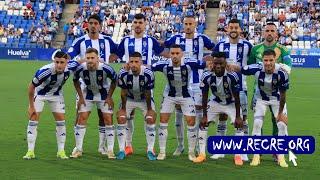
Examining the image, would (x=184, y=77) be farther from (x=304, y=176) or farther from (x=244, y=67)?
(x=304, y=176)

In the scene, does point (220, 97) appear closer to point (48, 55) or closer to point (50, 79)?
point (50, 79)

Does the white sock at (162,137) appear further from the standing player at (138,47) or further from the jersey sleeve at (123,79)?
the jersey sleeve at (123,79)

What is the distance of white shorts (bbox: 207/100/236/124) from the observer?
1212 cm

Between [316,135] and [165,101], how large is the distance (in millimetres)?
4265

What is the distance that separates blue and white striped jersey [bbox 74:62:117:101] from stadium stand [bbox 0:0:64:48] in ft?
113

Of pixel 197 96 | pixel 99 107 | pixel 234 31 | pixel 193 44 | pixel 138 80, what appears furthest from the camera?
pixel 193 44

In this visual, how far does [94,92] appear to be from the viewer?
40.8ft

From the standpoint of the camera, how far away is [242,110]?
12.3m

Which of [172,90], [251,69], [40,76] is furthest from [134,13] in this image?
[251,69]

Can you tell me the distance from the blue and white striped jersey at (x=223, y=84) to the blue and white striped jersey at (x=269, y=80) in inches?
8.3

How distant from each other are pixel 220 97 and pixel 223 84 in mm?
293

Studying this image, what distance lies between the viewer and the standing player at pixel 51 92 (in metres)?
11.9

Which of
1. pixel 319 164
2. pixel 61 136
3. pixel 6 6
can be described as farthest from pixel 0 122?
pixel 6 6

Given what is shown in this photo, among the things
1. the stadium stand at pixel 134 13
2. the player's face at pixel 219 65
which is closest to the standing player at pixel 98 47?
the player's face at pixel 219 65
